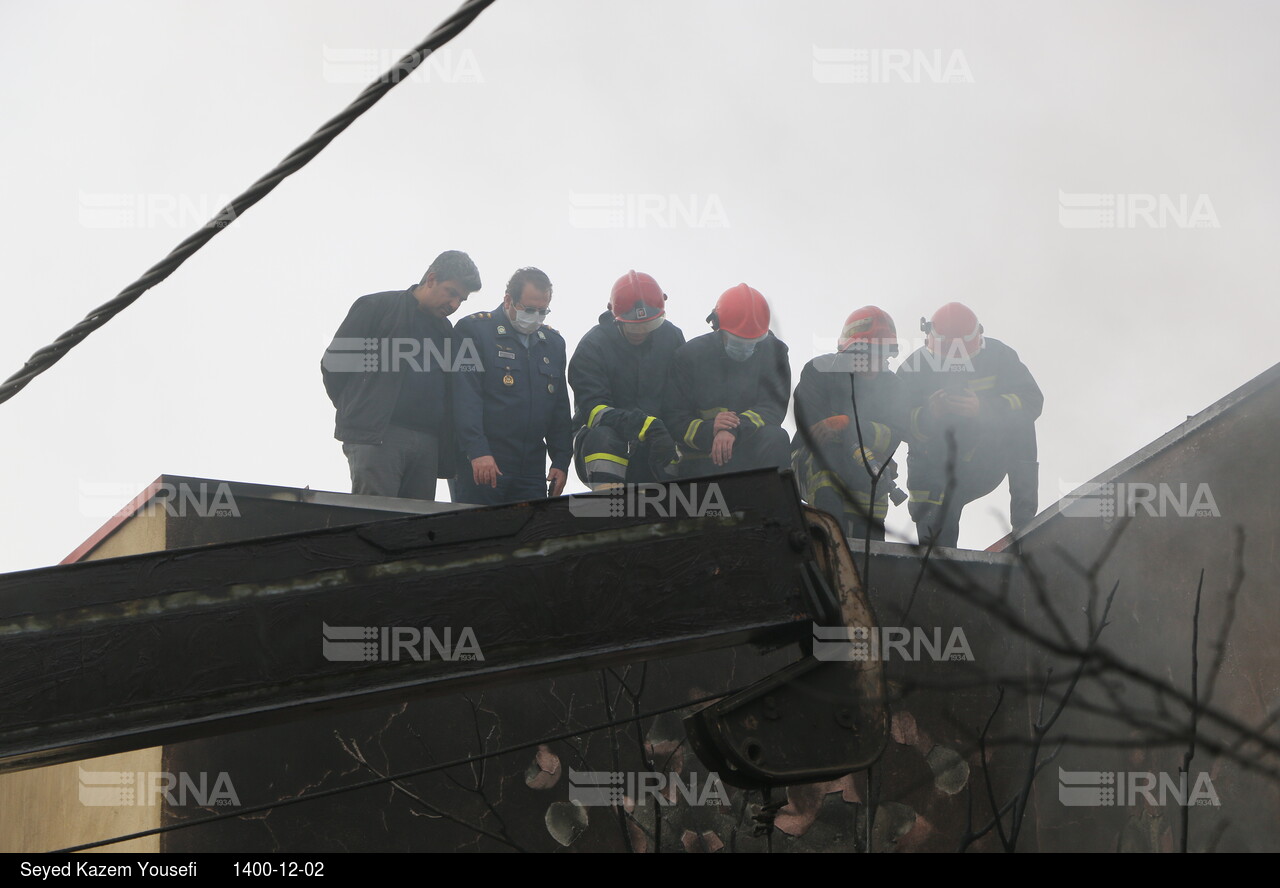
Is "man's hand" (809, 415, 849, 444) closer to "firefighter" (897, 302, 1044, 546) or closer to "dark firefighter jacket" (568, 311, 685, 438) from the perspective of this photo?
"firefighter" (897, 302, 1044, 546)

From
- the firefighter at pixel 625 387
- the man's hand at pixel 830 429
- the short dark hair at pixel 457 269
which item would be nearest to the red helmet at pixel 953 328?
the man's hand at pixel 830 429

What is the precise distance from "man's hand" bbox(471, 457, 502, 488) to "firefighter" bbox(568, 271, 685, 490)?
580 millimetres

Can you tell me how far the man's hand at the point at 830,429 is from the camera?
7.57 m

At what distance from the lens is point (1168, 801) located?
21.6 feet

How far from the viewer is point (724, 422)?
7.31 metres

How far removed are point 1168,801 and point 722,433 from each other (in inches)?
119

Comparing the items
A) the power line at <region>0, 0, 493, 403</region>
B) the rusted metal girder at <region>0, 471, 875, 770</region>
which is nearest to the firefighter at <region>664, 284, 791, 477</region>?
the rusted metal girder at <region>0, 471, 875, 770</region>

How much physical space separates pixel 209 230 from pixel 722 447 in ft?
14.8

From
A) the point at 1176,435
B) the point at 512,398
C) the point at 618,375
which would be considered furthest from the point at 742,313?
the point at 1176,435

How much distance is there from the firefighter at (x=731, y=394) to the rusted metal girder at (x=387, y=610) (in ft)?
14.2

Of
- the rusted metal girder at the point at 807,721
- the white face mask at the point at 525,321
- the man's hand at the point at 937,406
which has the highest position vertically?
the white face mask at the point at 525,321

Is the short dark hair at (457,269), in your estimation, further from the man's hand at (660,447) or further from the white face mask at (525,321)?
the man's hand at (660,447)

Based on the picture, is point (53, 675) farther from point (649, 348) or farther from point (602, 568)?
point (649, 348)

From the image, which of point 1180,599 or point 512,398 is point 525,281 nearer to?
point 512,398
